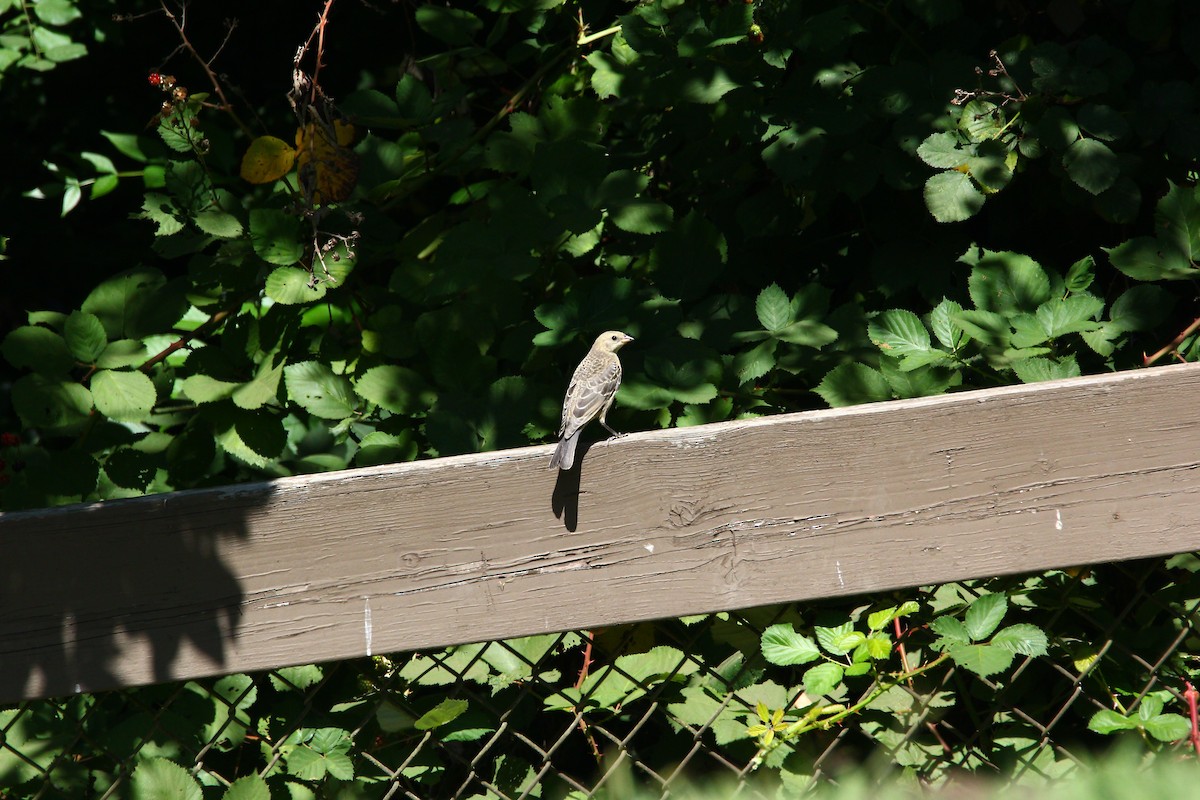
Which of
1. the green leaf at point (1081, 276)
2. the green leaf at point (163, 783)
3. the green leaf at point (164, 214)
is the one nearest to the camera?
the green leaf at point (163, 783)

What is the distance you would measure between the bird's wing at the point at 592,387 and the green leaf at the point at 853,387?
0.49 metres

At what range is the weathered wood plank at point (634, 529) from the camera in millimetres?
1498

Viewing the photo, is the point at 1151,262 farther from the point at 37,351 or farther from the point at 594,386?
the point at 37,351

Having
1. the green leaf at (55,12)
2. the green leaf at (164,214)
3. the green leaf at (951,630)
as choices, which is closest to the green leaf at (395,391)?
the green leaf at (164,214)

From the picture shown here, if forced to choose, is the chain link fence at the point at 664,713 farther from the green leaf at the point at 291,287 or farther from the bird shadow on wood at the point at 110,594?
the green leaf at the point at 291,287

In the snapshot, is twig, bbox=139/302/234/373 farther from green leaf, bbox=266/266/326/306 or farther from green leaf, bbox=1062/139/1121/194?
green leaf, bbox=1062/139/1121/194

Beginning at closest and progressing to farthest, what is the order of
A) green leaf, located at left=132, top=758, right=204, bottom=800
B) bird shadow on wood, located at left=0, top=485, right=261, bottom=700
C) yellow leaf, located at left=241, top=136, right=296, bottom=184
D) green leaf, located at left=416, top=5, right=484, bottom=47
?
bird shadow on wood, located at left=0, top=485, right=261, bottom=700
green leaf, located at left=132, top=758, right=204, bottom=800
yellow leaf, located at left=241, top=136, right=296, bottom=184
green leaf, located at left=416, top=5, right=484, bottom=47

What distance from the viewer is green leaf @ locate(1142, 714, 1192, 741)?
174cm

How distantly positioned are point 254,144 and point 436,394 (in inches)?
35.8

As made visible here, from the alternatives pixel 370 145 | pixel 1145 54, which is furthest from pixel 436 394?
pixel 1145 54

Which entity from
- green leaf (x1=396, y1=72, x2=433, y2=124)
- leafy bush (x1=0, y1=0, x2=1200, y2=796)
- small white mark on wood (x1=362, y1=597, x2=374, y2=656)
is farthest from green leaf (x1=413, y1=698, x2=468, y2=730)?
green leaf (x1=396, y1=72, x2=433, y2=124)

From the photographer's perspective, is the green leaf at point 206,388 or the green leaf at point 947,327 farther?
the green leaf at point 206,388

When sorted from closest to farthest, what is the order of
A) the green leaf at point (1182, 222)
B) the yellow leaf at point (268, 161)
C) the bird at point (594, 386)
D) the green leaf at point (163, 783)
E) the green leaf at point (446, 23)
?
the green leaf at point (163, 783), the green leaf at point (1182, 222), the bird at point (594, 386), the yellow leaf at point (268, 161), the green leaf at point (446, 23)

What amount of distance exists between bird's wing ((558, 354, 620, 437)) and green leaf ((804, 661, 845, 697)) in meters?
0.80
